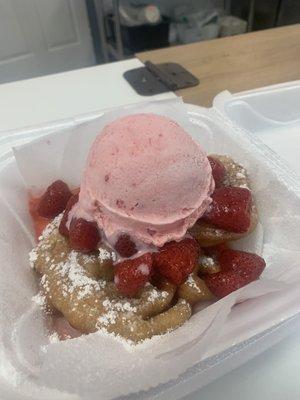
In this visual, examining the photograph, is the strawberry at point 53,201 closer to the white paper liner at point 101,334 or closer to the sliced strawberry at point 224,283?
the white paper liner at point 101,334

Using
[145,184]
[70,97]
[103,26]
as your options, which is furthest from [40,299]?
[103,26]

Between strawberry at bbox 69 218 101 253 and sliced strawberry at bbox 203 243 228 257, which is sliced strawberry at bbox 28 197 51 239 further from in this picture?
sliced strawberry at bbox 203 243 228 257

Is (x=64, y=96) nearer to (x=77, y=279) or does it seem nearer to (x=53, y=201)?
(x=53, y=201)

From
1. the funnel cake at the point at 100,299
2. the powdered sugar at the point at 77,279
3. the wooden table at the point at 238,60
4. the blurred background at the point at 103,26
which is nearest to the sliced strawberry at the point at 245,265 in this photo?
the funnel cake at the point at 100,299

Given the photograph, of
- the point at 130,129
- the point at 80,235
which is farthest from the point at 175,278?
the point at 130,129

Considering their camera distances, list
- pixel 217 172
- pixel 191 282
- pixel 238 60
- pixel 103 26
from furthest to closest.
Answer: pixel 103 26, pixel 238 60, pixel 217 172, pixel 191 282

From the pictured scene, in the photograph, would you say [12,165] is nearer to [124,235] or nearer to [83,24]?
[124,235]

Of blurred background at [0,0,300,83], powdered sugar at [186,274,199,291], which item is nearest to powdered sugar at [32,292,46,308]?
powdered sugar at [186,274,199,291]
